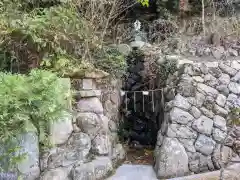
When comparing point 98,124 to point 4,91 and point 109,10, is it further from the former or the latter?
point 109,10

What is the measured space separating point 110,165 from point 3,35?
2.55 meters

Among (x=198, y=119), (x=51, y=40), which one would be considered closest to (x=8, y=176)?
(x=51, y=40)

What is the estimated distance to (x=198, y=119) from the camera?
5012 millimetres

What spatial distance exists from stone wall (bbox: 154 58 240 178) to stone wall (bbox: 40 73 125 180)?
0.81 meters

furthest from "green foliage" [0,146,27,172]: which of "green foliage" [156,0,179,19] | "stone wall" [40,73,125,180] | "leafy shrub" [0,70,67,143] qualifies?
"green foliage" [156,0,179,19]

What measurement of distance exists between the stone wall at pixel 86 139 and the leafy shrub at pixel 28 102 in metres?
0.53

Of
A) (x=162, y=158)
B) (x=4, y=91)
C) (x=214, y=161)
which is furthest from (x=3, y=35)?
(x=214, y=161)

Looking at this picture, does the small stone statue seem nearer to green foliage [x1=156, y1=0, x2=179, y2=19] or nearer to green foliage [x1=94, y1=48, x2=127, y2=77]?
green foliage [x1=94, y1=48, x2=127, y2=77]

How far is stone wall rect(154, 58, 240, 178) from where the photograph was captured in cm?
473

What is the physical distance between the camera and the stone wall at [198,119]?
15.5 ft

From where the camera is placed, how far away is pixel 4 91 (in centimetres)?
376

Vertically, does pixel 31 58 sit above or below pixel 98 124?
above

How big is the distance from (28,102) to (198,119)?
8.43 feet

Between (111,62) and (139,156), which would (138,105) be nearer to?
(139,156)
